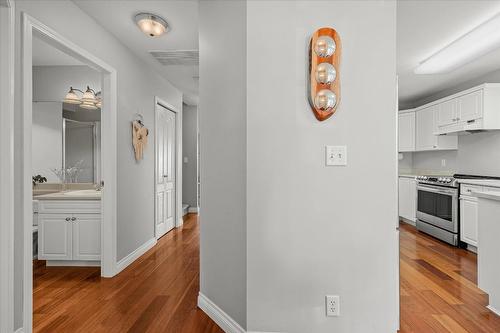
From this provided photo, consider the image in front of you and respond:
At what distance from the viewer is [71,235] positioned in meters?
3.31

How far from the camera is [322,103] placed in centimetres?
179

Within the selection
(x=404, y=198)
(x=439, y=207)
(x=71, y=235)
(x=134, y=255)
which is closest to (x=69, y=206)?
(x=71, y=235)

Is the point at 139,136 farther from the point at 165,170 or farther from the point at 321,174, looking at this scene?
the point at 321,174

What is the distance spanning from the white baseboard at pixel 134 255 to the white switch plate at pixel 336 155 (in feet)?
8.59

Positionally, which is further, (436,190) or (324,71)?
(436,190)

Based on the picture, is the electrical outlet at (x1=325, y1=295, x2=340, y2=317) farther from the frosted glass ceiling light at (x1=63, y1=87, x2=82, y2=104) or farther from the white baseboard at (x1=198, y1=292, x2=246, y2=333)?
the frosted glass ceiling light at (x1=63, y1=87, x2=82, y2=104)

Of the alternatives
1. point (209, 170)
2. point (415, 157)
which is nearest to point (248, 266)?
point (209, 170)

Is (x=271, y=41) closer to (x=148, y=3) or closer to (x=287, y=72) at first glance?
(x=287, y=72)

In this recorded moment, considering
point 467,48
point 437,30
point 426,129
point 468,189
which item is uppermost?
point 437,30

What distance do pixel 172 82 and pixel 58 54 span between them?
1689mm

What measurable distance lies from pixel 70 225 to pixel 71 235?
0.37ft

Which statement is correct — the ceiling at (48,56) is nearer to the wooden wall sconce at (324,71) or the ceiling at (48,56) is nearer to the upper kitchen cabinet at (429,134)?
the wooden wall sconce at (324,71)

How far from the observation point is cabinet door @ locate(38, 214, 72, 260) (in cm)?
330

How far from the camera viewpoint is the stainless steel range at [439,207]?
4.29 m
